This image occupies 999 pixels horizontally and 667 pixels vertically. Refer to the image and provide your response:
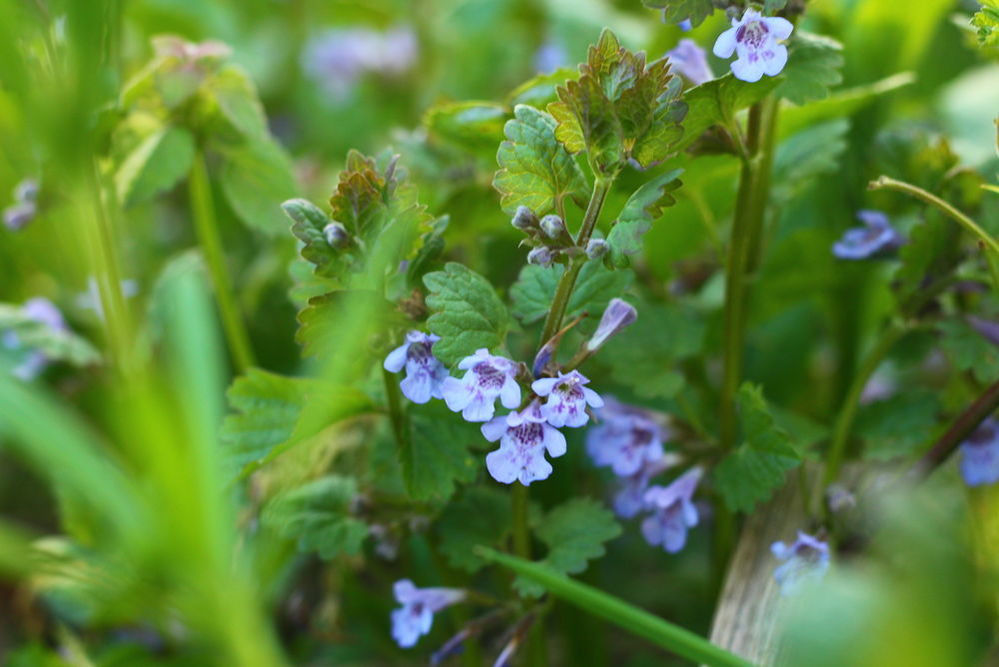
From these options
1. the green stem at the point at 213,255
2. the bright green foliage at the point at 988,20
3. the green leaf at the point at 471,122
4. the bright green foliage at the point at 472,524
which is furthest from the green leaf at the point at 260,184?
the bright green foliage at the point at 988,20

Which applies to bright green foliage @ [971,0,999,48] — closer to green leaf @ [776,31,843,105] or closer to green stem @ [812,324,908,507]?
green leaf @ [776,31,843,105]

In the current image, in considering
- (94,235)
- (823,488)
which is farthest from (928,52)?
(94,235)

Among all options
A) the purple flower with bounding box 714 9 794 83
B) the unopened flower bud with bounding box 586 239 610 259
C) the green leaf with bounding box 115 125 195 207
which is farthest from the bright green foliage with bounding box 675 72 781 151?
the green leaf with bounding box 115 125 195 207

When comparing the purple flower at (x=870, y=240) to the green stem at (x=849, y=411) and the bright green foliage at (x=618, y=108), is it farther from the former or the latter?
the bright green foliage at (x=618, y=108)

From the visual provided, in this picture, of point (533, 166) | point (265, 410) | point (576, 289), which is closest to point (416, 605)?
point (265, 410)

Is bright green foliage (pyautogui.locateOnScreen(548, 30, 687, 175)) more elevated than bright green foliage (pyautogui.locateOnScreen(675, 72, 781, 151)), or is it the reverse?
bright green foliage (pyautogui.locateOnScreen(675, 72, 781, 151))

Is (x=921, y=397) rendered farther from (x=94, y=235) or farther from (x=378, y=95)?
(x=378, y=95)
